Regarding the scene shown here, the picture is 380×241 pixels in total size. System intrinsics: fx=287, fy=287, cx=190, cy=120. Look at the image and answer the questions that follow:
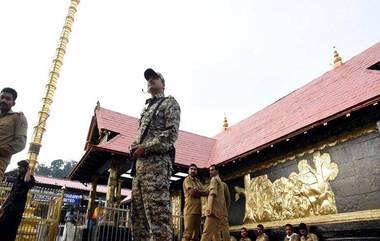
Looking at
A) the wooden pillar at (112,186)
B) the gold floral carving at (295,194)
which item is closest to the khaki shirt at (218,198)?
the gold floral carving at (295,194)

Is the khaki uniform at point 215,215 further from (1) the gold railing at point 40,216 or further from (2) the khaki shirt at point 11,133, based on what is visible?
(1) the gold railing at point 40,216

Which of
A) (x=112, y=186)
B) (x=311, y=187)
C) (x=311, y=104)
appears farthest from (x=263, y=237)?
(x=112, y=186)

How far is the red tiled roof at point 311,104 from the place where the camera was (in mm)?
7898

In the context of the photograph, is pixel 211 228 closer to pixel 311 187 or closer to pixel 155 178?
pixel 311 187

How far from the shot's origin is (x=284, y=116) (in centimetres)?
1077

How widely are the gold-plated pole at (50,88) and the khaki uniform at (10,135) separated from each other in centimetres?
533

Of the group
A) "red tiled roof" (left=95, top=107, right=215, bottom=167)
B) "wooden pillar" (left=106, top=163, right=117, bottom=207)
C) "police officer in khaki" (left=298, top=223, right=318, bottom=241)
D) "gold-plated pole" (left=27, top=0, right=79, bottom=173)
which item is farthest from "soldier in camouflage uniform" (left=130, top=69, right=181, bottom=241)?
"red tiled roof" (left=95, top=107, right=215, bottom=167)

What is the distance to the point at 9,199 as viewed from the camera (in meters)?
4.84

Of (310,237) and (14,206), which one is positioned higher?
(14,206)

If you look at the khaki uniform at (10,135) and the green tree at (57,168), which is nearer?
the khaki uniform at (10,135)

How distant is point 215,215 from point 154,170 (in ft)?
12.3

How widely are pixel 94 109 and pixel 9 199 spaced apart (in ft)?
30.2

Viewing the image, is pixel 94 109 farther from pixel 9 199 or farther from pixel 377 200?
pixel 377 200

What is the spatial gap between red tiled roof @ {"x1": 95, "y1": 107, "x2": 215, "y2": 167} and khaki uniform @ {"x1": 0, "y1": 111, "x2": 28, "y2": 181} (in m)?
6.30
